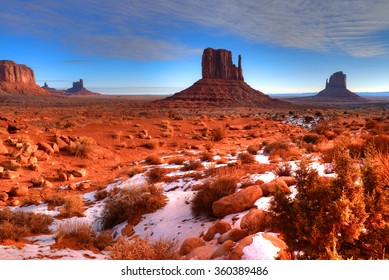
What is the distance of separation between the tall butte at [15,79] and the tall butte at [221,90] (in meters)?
31.4

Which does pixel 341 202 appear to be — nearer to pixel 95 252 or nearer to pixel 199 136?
pixel 95 252

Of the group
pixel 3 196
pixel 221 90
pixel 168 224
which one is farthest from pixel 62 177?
pixel 221 90

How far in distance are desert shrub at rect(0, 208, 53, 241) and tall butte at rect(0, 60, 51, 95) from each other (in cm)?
3642

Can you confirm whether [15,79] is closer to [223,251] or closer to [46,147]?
[46,147]

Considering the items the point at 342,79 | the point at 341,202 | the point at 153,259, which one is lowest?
the point at 153,259

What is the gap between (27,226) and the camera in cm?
574

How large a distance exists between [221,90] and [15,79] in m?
49.5

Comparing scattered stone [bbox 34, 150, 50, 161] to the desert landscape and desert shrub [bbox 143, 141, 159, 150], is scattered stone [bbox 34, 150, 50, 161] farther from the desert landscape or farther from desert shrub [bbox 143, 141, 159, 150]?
desert shrub [bbox 143, 141, 159, 150]

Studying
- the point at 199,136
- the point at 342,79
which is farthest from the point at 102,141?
the point at 342,79

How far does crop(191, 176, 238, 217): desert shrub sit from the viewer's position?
5547 mm

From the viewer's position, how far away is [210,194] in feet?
18.6

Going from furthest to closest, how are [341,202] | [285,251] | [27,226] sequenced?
1. [27,226]
2. [285,251]
3. [341,202]

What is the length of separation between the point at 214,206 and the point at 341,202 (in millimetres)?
2975
